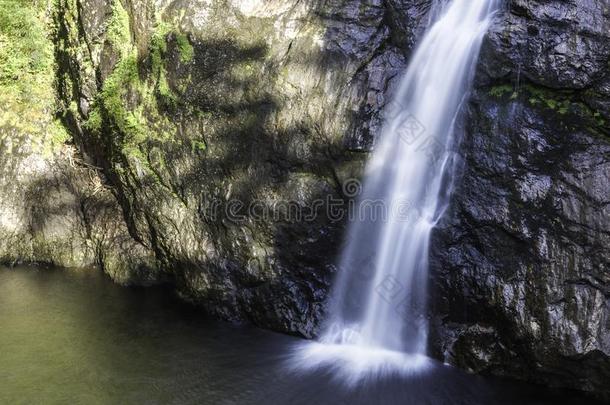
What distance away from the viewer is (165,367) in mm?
6461

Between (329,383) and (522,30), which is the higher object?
(522,30)

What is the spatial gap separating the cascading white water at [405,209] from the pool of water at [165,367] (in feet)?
1.69

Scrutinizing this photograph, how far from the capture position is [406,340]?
6766 millimetres

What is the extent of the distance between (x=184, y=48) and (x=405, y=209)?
3885 mm

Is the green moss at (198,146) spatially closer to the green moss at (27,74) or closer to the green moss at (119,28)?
the green moss at (119,28)

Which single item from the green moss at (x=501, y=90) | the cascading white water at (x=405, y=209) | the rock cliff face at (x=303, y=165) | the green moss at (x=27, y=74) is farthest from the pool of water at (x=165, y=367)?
the green moss at (x=501, y=90)

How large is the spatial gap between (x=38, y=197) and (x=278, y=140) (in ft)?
16.3

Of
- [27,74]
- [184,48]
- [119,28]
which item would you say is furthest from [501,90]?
[27,74]

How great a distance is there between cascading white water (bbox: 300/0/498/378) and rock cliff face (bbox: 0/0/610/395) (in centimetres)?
22

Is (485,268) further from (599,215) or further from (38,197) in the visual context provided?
(38,197)

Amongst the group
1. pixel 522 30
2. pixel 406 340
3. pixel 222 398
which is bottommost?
pixel 222 398

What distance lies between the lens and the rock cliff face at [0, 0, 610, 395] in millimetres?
5570

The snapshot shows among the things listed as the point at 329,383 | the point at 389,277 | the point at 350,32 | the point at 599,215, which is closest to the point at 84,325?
the point at 329,383

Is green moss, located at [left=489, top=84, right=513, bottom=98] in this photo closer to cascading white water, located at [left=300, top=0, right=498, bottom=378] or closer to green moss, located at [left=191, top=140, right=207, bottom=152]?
cascading white water, located at [left=300, top=0, right=498, bottom=378]
